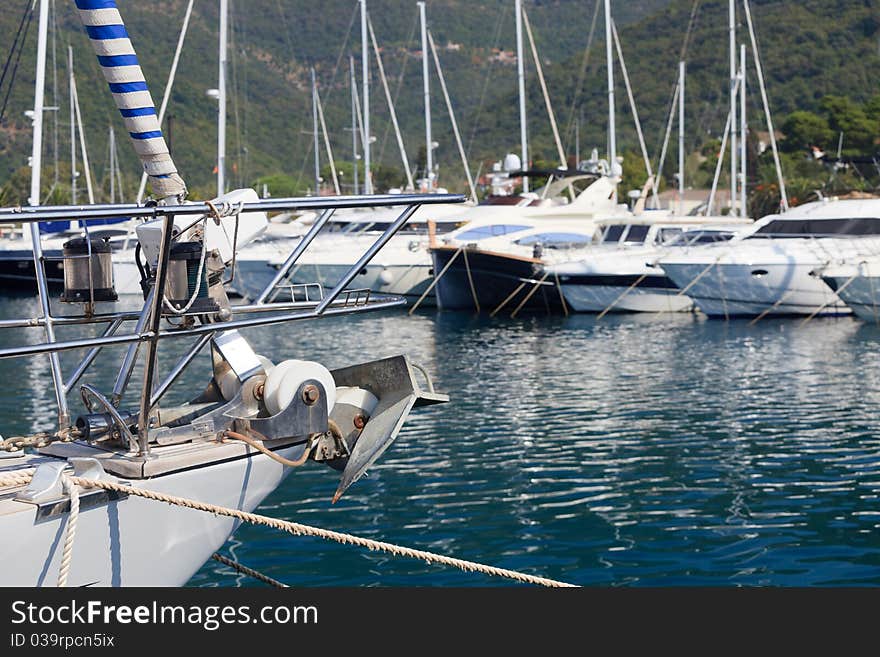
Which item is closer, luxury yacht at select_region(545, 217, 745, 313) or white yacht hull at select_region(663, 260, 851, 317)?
white yacht hull at select_region(663, 260, 851, 317)

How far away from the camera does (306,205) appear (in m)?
6.65

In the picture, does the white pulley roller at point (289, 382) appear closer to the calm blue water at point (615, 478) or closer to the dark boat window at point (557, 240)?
the calm blue water at point (615, 478)

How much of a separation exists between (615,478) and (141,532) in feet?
22.3

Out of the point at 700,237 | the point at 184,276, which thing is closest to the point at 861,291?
the point at 700,237

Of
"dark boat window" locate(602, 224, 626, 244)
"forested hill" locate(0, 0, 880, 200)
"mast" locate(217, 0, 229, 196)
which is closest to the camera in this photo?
"mast" locate(217, 0, 229, 196)

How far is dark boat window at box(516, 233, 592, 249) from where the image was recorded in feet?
114

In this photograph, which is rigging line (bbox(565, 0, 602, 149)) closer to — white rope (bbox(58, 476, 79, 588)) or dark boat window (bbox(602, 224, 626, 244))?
dark boat window (bbox(602, 224, 626, 244))

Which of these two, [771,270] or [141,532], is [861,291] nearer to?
[771,270]

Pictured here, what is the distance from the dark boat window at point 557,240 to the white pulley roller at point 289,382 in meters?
28.0

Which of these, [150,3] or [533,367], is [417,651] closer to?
[533,367]

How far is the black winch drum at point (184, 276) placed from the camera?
21.2 feet

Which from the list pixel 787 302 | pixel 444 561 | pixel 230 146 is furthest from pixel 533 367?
pixel 230 146

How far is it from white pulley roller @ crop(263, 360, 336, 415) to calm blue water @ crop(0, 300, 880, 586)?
2730mm

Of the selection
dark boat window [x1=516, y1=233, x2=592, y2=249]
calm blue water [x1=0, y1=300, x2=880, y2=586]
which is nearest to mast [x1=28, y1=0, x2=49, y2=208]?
calm blue water [x1=0, y1=300, x2=880, y2=586]
